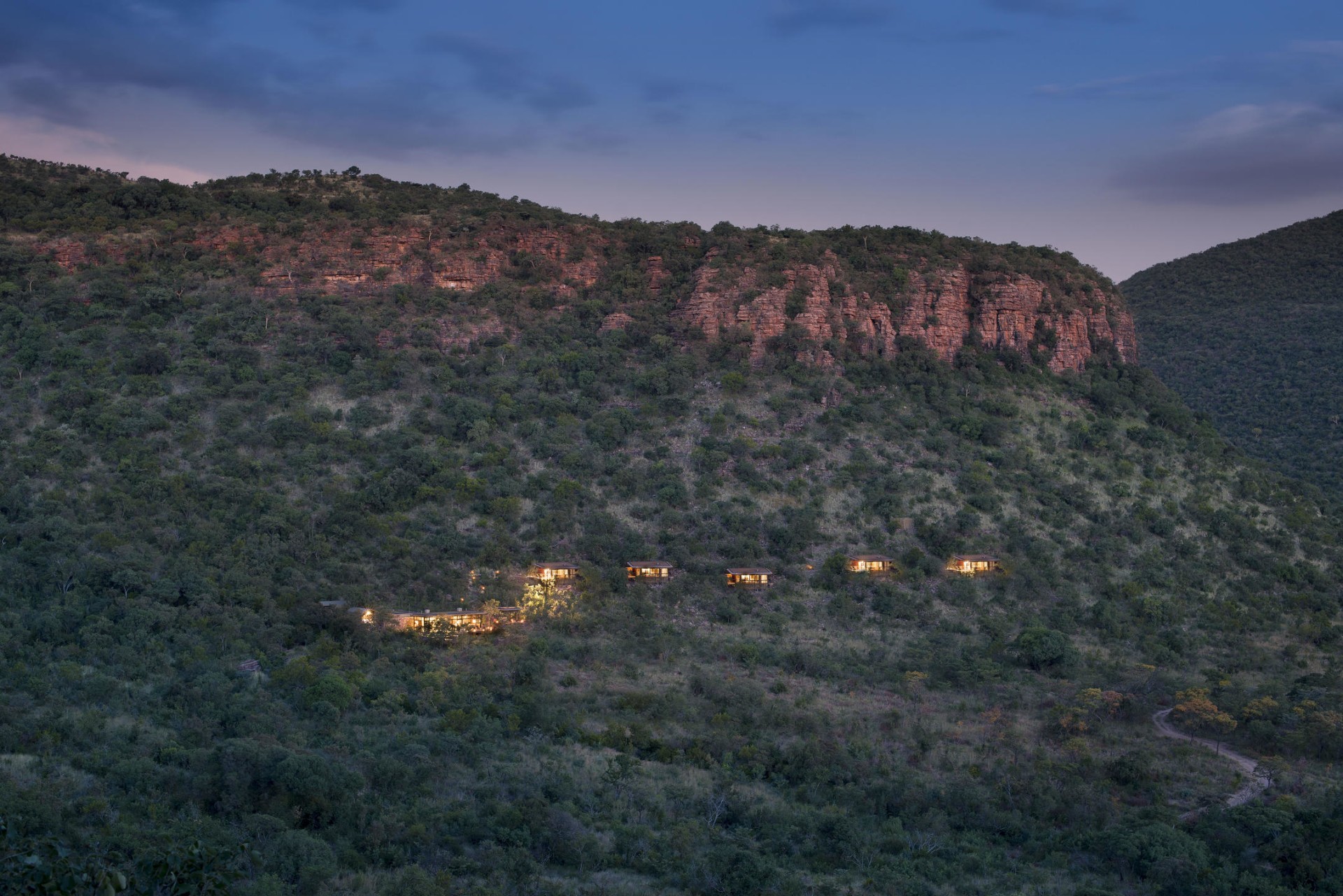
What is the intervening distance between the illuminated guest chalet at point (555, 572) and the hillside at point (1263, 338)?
40.6m

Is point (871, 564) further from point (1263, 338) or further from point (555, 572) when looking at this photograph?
point (1263, 338)

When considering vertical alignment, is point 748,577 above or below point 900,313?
below

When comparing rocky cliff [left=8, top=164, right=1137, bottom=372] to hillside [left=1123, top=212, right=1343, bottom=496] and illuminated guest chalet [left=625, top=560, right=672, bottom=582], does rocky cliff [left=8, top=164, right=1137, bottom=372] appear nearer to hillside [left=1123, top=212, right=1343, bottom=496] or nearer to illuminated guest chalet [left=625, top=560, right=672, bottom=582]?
hillside [left=1123, top=212, right=1343, bottom=496]

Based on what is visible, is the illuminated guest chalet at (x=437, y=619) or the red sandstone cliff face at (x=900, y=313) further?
the red sandstone cliff face at (x=900, y=313)

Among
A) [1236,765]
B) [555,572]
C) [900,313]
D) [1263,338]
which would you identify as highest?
[1263,338]

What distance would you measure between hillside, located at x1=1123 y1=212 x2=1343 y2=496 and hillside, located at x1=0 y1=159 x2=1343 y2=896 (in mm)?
11684

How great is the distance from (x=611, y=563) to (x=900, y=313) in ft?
71.1

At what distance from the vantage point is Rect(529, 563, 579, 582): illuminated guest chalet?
124 feet

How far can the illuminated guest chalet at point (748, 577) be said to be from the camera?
1534 inches

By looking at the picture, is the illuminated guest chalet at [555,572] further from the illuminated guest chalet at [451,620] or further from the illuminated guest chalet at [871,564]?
the illuminated guest chalet at [871,564]

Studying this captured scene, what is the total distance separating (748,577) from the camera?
39.1 m

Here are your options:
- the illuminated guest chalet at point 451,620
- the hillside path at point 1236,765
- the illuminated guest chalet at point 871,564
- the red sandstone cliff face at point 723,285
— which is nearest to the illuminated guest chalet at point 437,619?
the illuminated guest chalet at point 451,620

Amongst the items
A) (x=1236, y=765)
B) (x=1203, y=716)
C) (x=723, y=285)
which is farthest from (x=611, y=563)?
(x=1236, y=765)

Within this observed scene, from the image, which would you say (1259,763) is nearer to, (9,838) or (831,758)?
(831,758)
